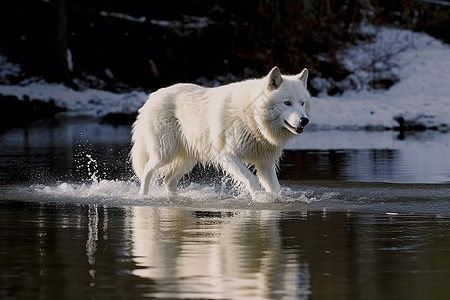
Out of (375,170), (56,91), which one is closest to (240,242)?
(375,170)

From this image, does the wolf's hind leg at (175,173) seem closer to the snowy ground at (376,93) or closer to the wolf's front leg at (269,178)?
the wolf's front leg at (269,178)

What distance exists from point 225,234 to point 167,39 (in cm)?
2323

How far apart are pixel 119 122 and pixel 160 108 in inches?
590

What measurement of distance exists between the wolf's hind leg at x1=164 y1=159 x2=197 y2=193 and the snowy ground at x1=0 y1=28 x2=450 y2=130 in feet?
44.0

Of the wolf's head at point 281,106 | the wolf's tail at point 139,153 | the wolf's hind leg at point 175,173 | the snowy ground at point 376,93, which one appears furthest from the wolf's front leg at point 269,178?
the snowy ground at point 376,93

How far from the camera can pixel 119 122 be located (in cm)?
2695

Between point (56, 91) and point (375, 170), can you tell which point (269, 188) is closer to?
point (375, 170)

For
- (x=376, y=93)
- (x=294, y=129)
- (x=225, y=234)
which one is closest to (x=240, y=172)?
(x=294, y=129)

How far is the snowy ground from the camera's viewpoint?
26.1 metres

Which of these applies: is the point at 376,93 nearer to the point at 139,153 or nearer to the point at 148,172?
the point at 139,153

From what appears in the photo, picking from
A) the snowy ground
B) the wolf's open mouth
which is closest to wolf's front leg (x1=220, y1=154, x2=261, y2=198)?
the wolf's open mouth

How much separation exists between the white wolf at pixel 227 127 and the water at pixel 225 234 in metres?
0.33

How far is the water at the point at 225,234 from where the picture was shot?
20.6ft

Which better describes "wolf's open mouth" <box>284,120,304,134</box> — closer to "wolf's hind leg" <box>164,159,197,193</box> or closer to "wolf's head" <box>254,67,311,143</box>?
"wolf's head" <box>254,67,311,143</box>
